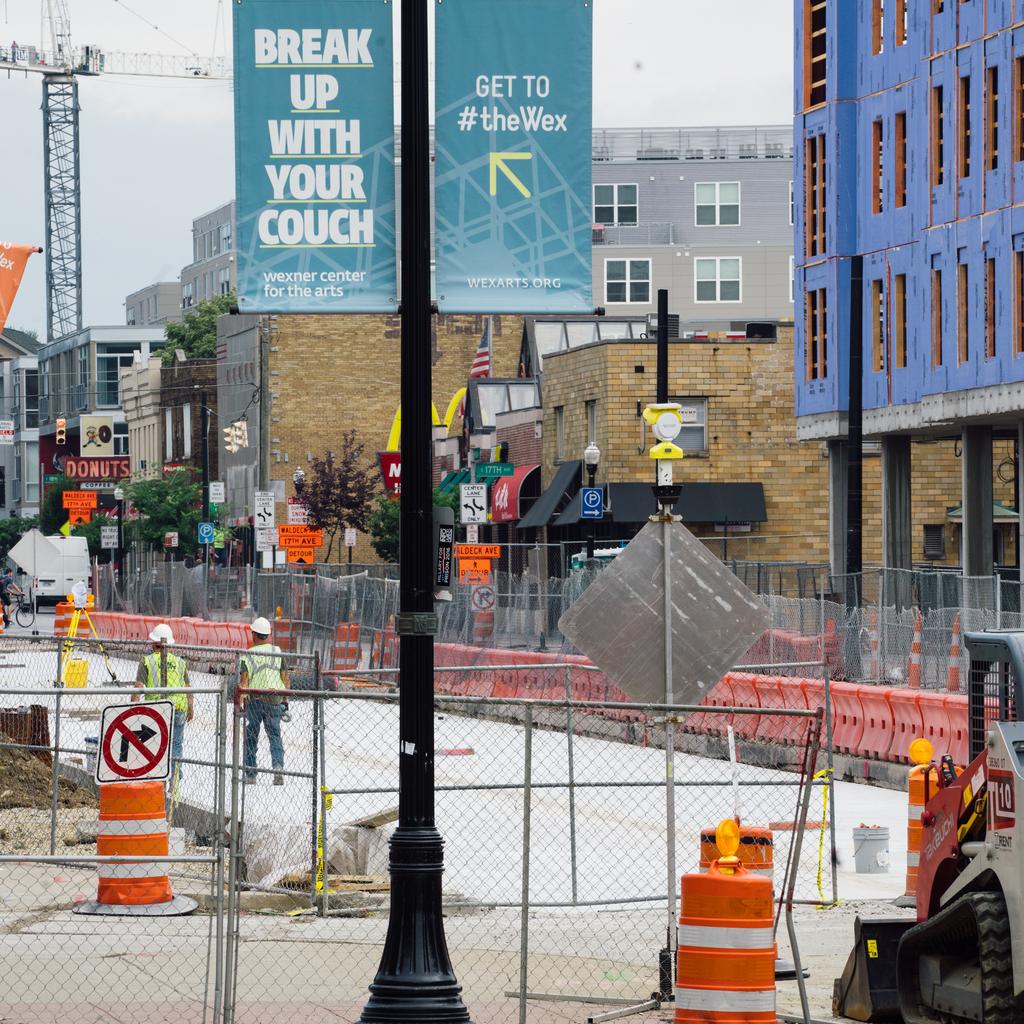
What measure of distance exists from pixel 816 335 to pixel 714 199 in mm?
44830

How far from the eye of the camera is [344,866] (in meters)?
16.1

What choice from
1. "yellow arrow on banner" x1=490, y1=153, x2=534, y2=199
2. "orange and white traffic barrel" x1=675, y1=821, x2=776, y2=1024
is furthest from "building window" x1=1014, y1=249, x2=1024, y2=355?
"orange and white traffic barrel" x1=675, y1=821, x2=776, y2=1024

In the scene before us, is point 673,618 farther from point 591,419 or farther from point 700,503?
point 591,419

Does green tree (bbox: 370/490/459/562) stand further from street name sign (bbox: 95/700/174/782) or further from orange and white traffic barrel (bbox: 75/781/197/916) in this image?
street name sign (bbox: 95/700/174/782)

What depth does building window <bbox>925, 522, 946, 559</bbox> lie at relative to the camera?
56.5 m

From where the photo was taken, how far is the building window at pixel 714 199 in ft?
297

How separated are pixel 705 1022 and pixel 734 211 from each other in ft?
271

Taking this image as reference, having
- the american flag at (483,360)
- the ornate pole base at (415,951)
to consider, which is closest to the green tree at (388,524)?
→ the american flag at (483,360)

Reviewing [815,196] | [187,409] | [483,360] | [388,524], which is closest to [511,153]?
[815,196]

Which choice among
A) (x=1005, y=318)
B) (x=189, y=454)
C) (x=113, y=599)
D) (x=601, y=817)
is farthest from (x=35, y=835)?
(x=189, y=454)

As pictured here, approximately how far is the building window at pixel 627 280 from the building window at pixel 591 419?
28.0 m

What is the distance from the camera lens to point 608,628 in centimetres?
1153

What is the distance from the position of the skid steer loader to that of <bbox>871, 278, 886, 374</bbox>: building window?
33.7m

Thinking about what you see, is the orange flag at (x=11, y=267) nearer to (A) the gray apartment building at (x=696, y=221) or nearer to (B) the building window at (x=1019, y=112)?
(B) the building window at (x=1019, y=112)
